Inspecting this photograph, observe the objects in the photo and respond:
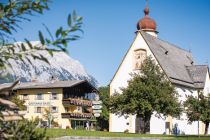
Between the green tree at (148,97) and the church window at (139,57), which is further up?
the church window at (139,57)

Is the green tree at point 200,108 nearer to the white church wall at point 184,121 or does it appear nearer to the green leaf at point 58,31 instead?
the white church wall at point 184,121

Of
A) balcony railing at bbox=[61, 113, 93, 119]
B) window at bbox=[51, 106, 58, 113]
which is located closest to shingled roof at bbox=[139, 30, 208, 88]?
balcony railing at bbox=[61, 113, 93, 119]

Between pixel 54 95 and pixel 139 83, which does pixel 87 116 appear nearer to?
pixel 54 95

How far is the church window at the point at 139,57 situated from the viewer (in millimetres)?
52469

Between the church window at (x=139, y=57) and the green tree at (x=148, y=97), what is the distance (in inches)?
492

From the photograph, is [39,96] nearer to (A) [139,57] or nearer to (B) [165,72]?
(A) [139,57]

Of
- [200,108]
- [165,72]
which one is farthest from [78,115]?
[200,108]

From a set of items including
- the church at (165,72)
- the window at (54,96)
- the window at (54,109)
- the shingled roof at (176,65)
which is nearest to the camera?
the church at (165,72)

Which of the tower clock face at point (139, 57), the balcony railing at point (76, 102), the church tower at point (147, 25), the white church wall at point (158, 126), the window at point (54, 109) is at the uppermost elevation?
the church tower at point (147, 25)

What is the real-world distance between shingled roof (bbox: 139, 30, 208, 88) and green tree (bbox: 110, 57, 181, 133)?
11.0 m

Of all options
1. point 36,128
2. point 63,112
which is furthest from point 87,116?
point 36,128

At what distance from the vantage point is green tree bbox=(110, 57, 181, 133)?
3784 centimetres

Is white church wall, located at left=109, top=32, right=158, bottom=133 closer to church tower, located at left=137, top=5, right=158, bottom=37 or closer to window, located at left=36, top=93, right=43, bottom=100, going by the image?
church tower, located at left=137, top=5, right=158, bottom=37

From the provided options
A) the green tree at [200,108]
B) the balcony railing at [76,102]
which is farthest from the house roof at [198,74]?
the balcony railing at [76,102]
